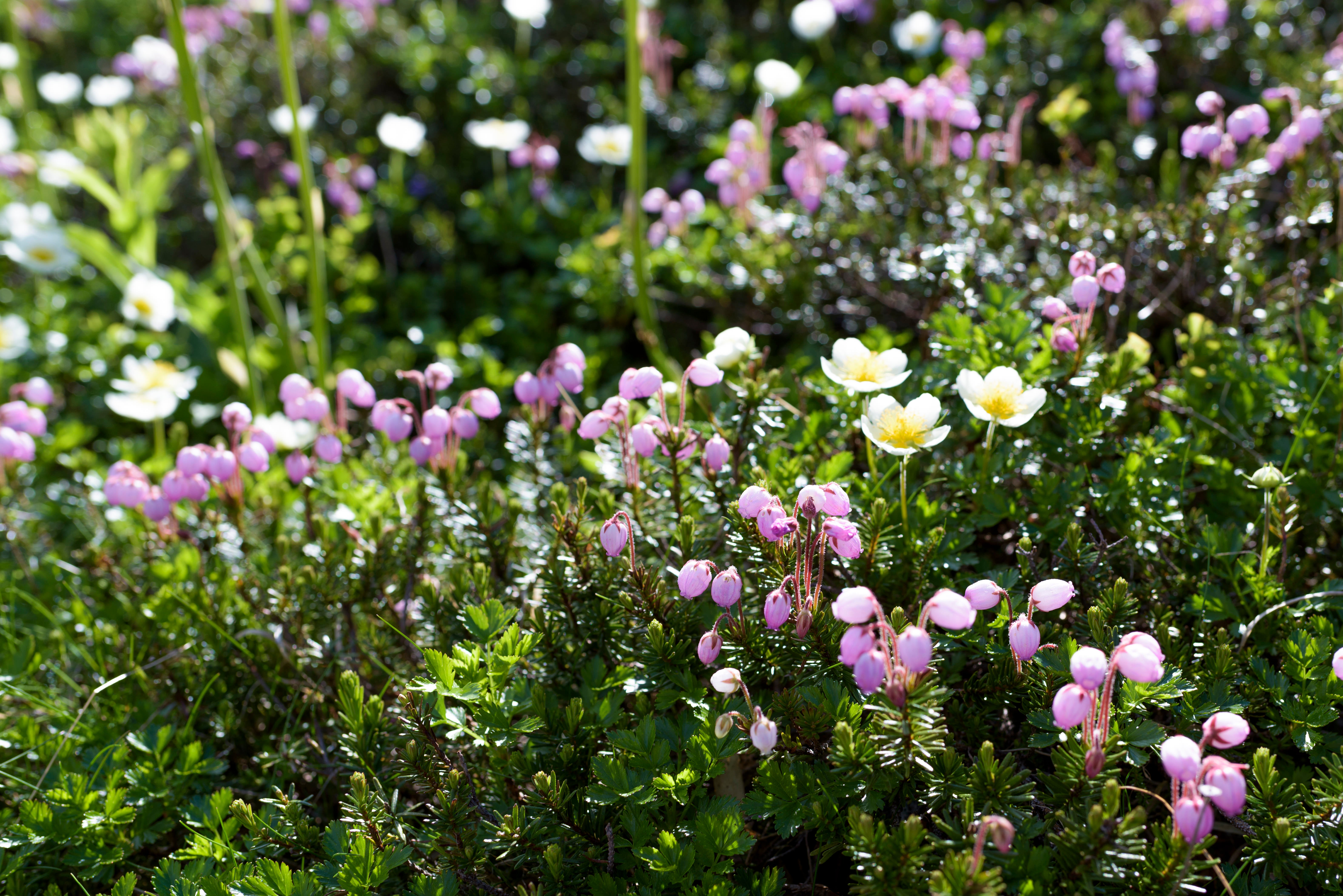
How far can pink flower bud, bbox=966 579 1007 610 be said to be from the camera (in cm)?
131

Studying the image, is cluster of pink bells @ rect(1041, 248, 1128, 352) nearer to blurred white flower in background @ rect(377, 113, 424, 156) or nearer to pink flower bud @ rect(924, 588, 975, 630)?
pink flower bud @ rect(924, 588, 975, 630)

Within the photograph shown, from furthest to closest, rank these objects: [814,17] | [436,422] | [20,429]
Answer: [814,17] → [20,429] → [436,422]

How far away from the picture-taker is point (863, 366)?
169cm

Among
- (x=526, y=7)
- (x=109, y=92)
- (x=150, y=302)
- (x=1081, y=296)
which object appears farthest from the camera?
(x=109, y=92)

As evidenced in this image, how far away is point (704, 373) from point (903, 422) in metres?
0.33

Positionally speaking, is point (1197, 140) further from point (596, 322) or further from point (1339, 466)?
point (596, 322)

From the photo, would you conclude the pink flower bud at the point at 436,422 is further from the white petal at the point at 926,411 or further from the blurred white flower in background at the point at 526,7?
the blurred white flower in background at the point at 526,7

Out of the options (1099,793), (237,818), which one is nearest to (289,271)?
(237,818)

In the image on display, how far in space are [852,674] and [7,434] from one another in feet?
6.45

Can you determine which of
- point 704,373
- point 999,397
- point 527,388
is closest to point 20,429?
point 527,388

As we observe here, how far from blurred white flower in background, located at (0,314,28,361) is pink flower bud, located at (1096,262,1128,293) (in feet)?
10.3

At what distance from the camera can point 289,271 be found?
10.9 feet

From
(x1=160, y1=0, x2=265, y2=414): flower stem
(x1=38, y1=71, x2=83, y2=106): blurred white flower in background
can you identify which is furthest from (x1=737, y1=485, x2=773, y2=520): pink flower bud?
(x1=38, y1=71, x2=83, y2=106): blurred white flower in background

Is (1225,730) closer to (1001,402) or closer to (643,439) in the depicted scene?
(1001,402)
